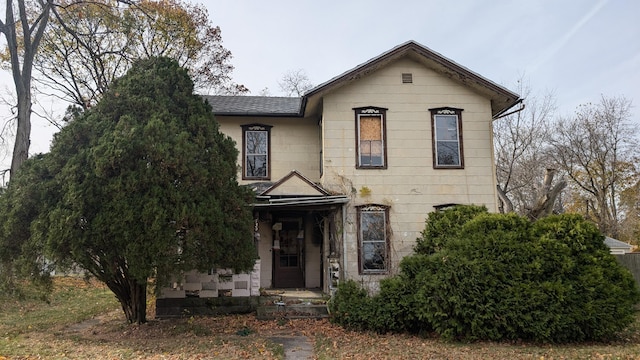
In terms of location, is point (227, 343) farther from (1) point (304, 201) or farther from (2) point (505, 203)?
(2) point (505, 203)

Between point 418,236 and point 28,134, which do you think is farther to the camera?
point 28,134

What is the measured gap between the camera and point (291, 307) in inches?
420

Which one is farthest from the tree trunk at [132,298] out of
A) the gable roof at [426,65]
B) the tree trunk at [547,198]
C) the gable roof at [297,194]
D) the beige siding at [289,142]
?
the tree trunk at [547,198]

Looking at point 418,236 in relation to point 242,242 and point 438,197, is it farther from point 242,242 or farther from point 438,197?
point 242,242

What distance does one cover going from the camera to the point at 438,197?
12023mm

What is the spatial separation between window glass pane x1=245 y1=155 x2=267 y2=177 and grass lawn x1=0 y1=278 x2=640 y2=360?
4429 millimetres

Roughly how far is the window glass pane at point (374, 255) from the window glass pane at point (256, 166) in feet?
12.9

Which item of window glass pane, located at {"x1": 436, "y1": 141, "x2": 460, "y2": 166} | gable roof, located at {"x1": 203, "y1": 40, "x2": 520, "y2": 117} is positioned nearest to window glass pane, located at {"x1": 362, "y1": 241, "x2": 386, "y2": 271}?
window glass pane, located at {"x1": 436, "y1": 141, "x2": 460, "y2": 166}

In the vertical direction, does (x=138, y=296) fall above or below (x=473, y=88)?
below

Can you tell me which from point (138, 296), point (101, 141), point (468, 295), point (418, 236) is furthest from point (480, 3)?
point (138, 296)

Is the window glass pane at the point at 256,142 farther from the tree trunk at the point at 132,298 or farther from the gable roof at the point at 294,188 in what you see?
the tree trunk at the point at 132,298

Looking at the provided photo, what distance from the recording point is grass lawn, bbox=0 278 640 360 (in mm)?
7156

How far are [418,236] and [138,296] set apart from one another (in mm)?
6997

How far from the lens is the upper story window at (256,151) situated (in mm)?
13406
